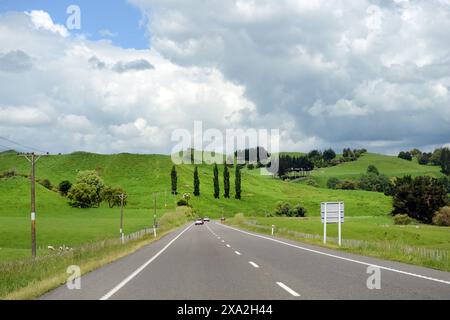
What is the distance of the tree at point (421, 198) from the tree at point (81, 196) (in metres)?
82.6

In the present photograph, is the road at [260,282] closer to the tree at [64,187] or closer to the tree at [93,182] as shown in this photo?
the tree at [93,182]

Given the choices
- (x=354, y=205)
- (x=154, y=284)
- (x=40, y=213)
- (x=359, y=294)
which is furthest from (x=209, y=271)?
(x=354, y=205)

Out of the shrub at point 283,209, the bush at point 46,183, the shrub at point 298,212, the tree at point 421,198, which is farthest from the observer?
the bush at point 46,183

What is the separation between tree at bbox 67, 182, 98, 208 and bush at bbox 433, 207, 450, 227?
296 feet

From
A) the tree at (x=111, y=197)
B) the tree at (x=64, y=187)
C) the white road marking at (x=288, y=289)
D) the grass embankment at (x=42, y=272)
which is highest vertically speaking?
the white road marking at (x=288, y=289)

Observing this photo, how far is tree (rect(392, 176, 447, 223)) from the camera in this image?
122938 mm

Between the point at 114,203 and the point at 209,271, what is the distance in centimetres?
14665

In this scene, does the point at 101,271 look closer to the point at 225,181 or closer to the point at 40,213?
the point at 40,213

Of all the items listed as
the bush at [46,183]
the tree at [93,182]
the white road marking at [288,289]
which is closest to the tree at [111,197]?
the tree at [93,182]

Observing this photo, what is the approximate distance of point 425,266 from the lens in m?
18.6

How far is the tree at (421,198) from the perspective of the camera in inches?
4840

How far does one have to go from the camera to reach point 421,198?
404 feet

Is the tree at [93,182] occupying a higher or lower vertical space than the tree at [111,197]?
higher

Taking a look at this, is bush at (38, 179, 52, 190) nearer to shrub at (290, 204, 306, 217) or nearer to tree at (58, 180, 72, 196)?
tree at (58, 180, 72, 196)
